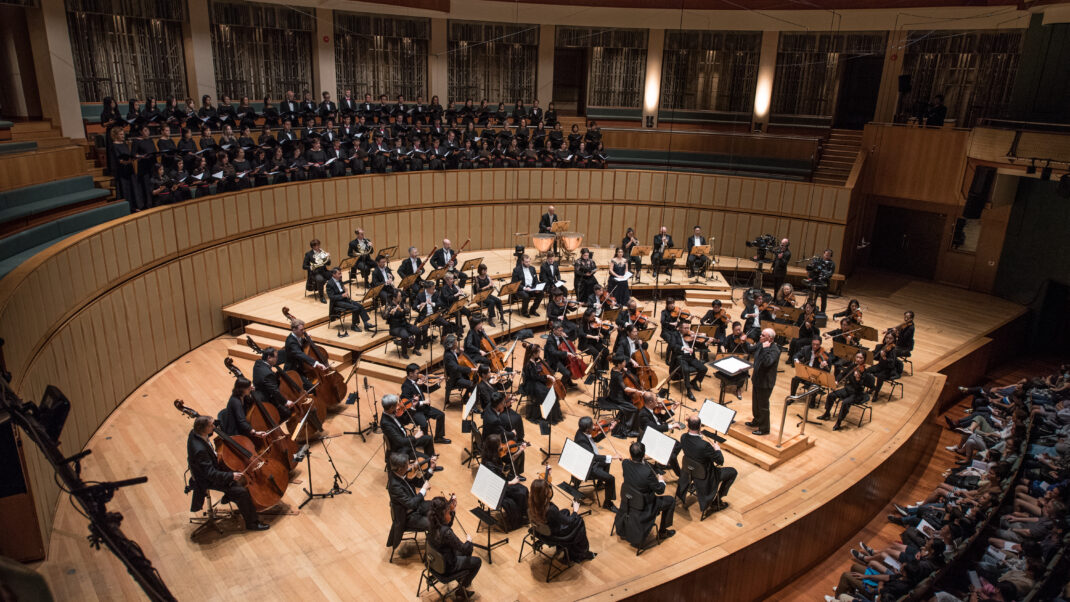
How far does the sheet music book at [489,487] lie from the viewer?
6.45 metres

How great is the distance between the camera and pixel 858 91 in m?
20.0

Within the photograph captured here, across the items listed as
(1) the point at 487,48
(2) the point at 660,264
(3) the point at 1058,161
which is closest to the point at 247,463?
(2) the point at 660,264

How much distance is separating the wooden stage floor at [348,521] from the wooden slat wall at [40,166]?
314cm

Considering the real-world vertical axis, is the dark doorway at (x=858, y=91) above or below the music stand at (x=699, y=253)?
above

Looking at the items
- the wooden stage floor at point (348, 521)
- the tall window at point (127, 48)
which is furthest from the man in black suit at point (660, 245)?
the tall window at point (127, 48)

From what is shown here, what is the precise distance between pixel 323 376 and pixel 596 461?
3874 mm

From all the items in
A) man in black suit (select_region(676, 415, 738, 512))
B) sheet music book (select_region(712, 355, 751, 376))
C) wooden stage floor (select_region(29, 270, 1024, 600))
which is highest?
sheet music book (select_region(712, 355, 751, 376))

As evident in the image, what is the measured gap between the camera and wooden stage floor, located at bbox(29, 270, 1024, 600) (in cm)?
662

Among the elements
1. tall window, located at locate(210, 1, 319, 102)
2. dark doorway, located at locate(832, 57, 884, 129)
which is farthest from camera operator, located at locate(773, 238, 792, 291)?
tall window, located at locate(210, 1, 319, 102)

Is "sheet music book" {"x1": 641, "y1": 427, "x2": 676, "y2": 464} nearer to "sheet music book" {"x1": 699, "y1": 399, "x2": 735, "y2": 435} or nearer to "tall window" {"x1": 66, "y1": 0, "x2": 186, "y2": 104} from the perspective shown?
"sheet music book" {"x1": 699, "y1": 399, "x2": 735, "y2": 435}

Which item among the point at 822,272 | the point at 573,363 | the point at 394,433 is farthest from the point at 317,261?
the point at 822,272

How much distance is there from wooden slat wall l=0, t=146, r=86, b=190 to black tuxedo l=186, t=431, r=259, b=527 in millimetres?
5003

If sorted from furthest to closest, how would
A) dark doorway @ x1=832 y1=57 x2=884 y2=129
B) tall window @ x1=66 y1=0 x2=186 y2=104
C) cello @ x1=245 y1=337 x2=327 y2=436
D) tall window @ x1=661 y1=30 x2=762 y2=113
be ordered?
tall window @ x1=661 y1=30 x2=762 y2=113 < dark doorway @ x1=832 y1=57 x2=884 y2=129 < tall window @ x1=66 y1=0 x2=186 y2=104 < cello @ x1=245 y1=337 x2=327 y2=436

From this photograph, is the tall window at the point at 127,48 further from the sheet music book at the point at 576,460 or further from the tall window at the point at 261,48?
the sheet music book at the point at 576,460
